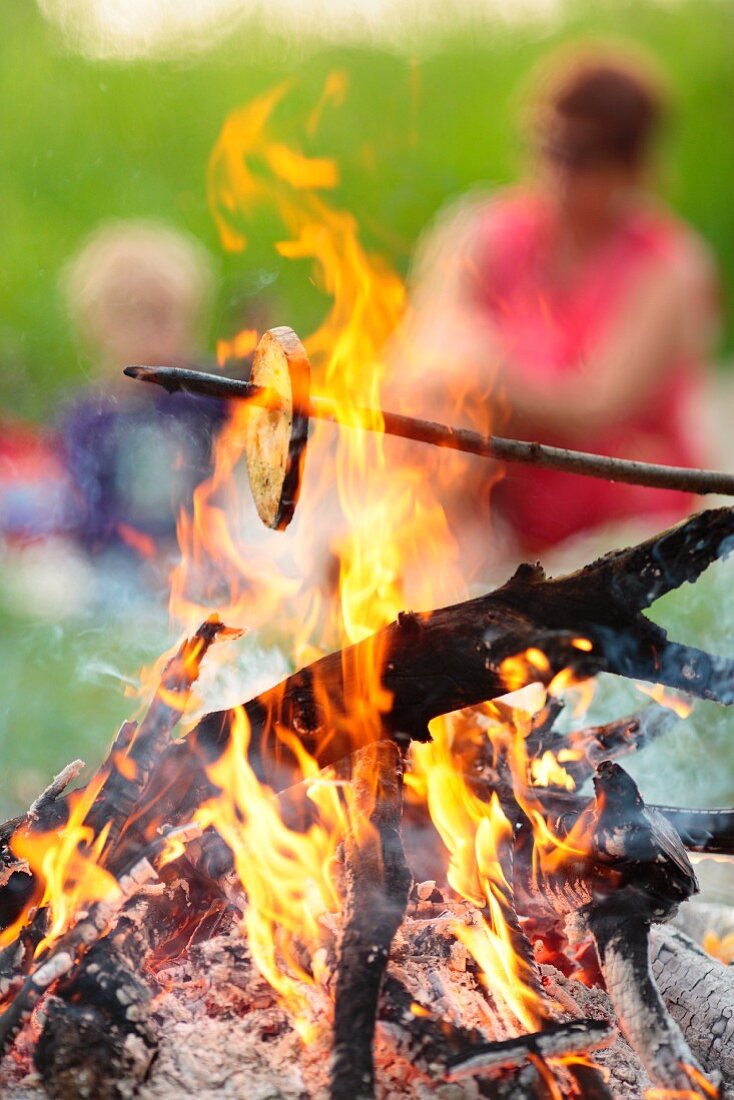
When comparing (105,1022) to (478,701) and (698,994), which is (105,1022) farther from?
(698,994)

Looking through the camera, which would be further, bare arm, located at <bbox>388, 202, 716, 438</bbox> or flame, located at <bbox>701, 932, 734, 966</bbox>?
bare arm, located at <bbox>388, 202, 716, 438</bbox>

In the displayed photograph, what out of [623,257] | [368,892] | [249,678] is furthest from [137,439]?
[368,892]

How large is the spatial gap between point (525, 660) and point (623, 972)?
0.51m

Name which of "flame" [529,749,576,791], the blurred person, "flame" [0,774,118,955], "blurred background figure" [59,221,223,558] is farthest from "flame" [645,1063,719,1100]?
the blurred person

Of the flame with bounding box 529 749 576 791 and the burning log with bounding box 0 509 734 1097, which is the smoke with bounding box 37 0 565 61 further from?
the flame with bounding box 529 749 576 791

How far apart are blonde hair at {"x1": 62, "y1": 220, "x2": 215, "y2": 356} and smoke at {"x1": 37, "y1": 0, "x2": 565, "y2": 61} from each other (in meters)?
0.65

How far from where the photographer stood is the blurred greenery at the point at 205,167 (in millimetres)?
3127

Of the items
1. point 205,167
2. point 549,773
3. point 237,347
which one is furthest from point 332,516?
point 205,167

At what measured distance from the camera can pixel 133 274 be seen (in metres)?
3.08

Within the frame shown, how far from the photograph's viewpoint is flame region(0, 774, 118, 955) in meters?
1.49

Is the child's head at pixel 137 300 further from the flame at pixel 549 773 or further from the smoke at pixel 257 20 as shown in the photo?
the flame at pixel 549 773

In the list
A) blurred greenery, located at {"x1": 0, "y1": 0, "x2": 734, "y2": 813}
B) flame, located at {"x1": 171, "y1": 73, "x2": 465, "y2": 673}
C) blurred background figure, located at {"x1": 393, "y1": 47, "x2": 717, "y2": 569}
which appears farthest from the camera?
blurred greenery, located at {"x1": 0, "y1": 0, "x2": 734, "y2": 813}

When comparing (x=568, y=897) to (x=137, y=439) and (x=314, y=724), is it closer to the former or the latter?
(x=314, y=724)

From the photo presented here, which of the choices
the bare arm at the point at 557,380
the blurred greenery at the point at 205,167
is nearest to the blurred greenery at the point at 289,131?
the blurred greenery at the point at 205,167
